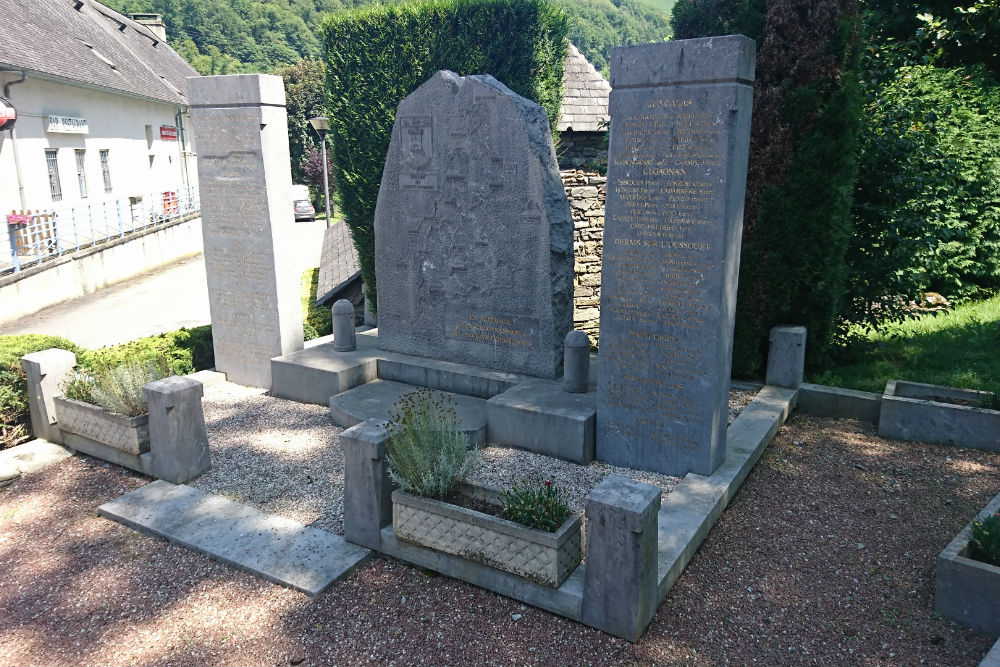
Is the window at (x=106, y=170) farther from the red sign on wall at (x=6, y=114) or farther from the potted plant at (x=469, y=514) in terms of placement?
the potted plant at (x=469, y=514)

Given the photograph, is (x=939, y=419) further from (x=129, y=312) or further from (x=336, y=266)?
(x=129, y=312)

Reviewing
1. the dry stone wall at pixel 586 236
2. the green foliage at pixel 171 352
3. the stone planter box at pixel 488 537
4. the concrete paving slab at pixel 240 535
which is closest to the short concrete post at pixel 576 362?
the stone planter box at pixel 488 537

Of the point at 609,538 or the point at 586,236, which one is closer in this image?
the point at 609,538

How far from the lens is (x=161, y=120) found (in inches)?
1102

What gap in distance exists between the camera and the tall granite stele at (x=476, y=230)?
7602 millimetres

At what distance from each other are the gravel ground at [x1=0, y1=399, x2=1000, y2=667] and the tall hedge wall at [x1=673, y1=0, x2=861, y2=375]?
9.48ft

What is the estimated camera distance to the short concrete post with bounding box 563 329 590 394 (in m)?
7.23

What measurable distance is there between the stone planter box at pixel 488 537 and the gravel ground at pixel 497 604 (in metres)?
0.28

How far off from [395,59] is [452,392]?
6642 mm

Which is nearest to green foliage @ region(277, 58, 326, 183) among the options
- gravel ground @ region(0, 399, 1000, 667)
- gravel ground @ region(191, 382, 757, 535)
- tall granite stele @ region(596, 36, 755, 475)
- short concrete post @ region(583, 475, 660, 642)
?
gravel ground @ region(191, 382, 757, 535)

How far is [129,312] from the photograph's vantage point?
50.4ft

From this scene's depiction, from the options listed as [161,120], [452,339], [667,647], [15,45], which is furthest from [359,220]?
[161,120]

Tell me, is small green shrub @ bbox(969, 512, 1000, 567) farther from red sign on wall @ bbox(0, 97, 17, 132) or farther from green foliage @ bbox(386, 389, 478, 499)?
red sign on wall @ bbox(0, 97, 17, 132)

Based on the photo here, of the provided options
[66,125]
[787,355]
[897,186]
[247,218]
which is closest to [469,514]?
[787,355]
